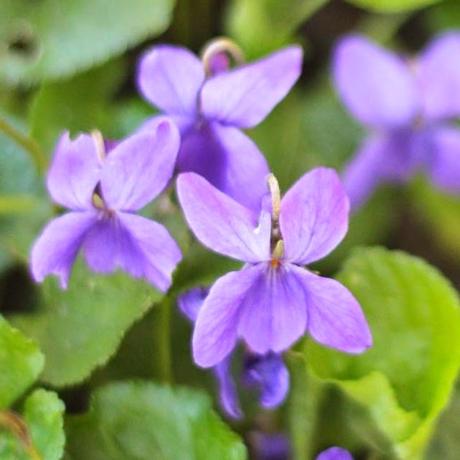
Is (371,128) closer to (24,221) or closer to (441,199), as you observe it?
(441,199)

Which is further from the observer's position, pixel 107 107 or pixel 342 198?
pixel 107 107

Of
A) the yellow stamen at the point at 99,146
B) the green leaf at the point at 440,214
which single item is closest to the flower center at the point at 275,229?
the yellow stamen at the point at 99,146

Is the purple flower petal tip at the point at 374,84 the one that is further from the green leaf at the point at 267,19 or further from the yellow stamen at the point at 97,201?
the yellow stamen at the point at 97,201

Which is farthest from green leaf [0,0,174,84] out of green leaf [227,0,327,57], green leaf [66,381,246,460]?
green leaf [66,381,246,460]

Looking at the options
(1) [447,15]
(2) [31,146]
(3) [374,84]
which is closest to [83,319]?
(2) [31,146]

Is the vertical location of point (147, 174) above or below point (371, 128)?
above

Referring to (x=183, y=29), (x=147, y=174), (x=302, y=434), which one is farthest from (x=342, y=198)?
(x=183, y=29)

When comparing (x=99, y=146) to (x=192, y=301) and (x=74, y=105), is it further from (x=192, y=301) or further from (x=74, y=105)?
(x=74, y=105)

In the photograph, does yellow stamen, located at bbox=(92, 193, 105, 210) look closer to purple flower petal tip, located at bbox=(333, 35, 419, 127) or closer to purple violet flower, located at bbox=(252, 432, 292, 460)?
purple violet flower, located at bbox=(252, 432, 292, 460)
